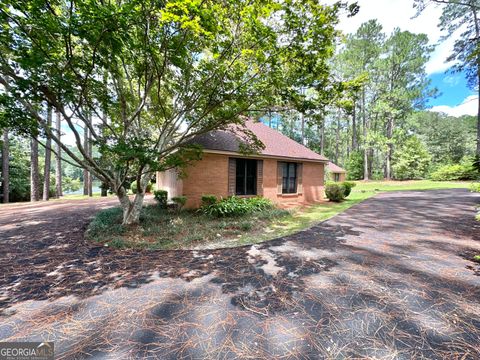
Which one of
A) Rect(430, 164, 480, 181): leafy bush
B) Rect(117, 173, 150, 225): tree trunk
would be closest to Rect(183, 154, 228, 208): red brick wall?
Rect(117, 173, 150, 225): tree trunk

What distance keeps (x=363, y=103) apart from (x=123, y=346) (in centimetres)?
3537

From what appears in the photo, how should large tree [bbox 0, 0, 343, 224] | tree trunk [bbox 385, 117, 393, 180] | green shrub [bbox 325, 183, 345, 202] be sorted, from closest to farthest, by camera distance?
large tree [bbox 0, 0, 343, 224]
green shrub [bbox 325, 183, 345, 202]
tree trunk [bbox 385, 117, 393, 180]

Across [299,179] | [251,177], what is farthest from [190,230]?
[299,179]

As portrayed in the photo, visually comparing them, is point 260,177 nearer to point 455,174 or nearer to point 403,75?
point 455,174

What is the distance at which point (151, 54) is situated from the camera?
5.32m

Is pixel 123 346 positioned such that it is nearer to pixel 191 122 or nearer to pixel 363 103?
pixel 191 122

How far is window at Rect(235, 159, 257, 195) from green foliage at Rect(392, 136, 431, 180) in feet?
81.4

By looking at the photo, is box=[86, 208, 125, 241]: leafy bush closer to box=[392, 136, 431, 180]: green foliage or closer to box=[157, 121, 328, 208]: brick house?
box=[157, 121, 328, 208]: brick house

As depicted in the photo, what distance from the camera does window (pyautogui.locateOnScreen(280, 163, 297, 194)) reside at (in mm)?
12570

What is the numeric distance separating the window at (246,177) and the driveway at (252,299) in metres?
5.74

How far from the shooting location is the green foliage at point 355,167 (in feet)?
94.7

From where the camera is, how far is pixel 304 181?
13336mm

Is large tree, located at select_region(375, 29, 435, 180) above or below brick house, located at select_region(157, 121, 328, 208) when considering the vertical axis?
above

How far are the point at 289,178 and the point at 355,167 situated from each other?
824 inches
